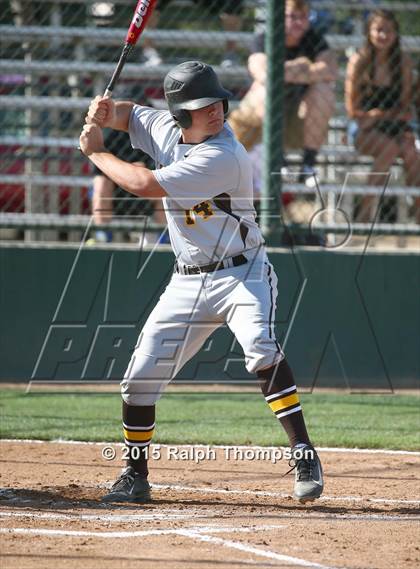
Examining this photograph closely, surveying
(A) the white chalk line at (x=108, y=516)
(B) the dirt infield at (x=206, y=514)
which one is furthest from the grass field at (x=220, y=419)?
(A) the white chalk line at (x=108, y=516)

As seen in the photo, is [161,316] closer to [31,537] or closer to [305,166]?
[31,537]

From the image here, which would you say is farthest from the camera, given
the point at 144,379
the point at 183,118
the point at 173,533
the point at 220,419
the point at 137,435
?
the point at 220,419

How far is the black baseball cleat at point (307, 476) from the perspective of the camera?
4.86 metres

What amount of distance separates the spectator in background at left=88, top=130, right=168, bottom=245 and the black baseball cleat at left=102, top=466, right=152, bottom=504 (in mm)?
4572

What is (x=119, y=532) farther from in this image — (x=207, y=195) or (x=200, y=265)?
(x=207, y=195)

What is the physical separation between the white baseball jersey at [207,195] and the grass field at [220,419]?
2036 mm

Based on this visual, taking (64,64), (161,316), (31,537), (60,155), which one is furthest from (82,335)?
(31,537)

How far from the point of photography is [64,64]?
35.6 feet

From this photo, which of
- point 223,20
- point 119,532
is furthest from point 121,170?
point 223,20

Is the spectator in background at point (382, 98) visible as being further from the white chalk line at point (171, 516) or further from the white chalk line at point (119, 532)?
the white chalk line at point (119, 532)

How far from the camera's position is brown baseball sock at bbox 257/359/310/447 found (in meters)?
4.97

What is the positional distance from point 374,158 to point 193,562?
7107 mm

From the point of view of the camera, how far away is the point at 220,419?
25.0 feet

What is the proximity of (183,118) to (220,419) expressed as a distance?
10.5 ft
